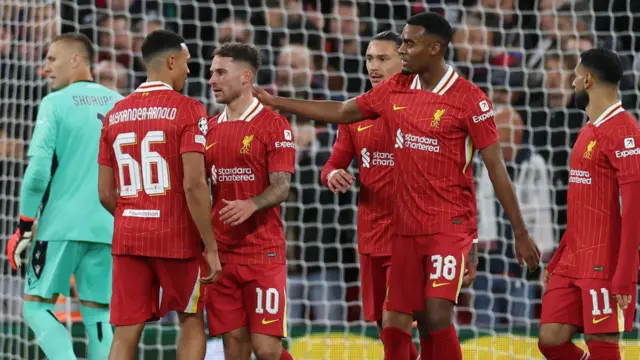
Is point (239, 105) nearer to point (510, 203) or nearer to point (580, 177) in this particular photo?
point (510, 203)

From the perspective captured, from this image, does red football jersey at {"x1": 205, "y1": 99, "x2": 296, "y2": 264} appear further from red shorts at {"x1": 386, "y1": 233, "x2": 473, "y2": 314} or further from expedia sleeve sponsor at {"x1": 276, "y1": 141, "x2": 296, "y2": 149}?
red shorts at {"x1": 386, "y1": 233, "x2": 473, "y2": 314}

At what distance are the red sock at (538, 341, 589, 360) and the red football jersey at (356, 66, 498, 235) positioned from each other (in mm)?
729

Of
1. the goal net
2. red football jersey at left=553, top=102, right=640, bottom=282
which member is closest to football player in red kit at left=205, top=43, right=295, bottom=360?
red football jersey at left=553, top=102, right=640, bottom=282

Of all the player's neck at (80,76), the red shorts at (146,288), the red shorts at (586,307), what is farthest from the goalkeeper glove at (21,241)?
the red shorts at (586,307)

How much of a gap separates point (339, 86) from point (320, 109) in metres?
3.58

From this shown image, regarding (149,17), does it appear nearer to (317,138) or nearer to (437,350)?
(317,138)

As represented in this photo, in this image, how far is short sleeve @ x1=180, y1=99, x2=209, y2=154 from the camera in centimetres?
479

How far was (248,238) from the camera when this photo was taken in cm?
524

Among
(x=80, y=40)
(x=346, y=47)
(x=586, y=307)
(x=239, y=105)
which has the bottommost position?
(x=586, y=307)

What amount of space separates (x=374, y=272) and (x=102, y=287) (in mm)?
1543

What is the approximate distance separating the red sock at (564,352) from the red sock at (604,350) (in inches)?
3.9

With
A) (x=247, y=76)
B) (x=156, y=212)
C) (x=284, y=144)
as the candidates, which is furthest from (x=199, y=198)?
(x=247, y=76)

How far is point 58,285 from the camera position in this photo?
5914 mm

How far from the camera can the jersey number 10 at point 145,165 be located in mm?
4848
